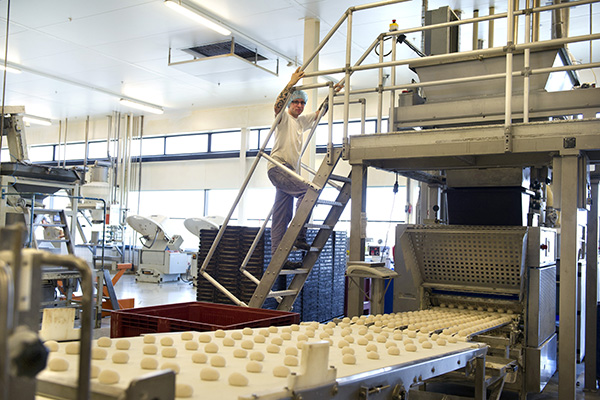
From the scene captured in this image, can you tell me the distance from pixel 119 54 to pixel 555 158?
28.0ft

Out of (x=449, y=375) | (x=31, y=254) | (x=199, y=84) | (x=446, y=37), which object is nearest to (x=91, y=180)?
(x=199, y=84)

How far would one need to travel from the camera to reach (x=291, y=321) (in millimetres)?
3557

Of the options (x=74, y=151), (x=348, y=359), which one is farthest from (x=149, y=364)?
(x=74, y=151)

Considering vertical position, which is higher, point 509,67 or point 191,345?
point 509,67

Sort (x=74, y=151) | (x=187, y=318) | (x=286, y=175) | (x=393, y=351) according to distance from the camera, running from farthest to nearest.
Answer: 1. (x=74, y=151)
2. (x=286, y=175)
3. (x=187, y=318)
4. (x=393, y=351)

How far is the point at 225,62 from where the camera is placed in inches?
384

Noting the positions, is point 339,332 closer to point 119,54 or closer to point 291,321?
point 291,321

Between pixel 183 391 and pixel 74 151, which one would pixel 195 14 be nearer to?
pixel 183 391

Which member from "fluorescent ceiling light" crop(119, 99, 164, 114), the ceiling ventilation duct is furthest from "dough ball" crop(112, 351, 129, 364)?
"fluorescent ceiling light" crop(119, 99, 164, 114)

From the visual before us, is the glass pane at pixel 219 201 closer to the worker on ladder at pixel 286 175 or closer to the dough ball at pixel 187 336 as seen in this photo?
the worker on ladder at pixel 286 175

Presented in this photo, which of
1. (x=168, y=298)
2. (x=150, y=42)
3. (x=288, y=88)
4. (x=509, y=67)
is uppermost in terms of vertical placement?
(x=150, y=42)

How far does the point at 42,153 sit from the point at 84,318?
1847cm

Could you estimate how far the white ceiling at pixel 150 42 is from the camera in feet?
25.6

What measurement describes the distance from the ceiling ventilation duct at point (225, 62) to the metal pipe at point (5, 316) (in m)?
8.24
